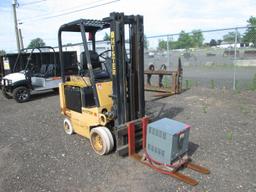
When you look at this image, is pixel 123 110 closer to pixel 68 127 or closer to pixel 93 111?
pixel 93 111

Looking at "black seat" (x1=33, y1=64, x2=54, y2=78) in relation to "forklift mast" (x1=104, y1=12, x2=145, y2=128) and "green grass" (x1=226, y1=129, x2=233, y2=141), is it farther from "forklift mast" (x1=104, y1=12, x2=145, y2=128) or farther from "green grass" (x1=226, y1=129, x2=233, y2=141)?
"green grass" (x1=226, y1=129, x2=233, y2=141)

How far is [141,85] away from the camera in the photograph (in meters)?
4.27

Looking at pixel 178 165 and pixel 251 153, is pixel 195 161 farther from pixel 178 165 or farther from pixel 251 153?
pixel 251 153

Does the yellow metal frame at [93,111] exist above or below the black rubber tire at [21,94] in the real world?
above

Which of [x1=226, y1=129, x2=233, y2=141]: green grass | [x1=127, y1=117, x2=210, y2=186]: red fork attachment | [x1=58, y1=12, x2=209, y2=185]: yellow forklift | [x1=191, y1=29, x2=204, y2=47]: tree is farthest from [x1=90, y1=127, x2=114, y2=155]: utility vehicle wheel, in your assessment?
[x1=191, y1=29, x2=204, y2=47]: tree

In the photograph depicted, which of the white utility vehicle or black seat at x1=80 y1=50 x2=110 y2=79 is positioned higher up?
black seat at x1=80 y1=50 x2=110 y2=79

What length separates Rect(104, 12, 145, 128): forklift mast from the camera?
3.90m

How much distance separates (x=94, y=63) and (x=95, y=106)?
910 millimetres

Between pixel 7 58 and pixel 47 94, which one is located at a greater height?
pixel 7 58

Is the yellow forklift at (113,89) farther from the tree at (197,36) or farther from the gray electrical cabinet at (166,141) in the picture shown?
the tree at (197,36)

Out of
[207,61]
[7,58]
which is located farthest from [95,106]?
[207,61]

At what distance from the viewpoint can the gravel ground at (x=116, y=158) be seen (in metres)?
3.37

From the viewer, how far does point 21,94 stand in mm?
9305

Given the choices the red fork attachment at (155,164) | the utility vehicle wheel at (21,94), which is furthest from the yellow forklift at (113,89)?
the utility vehicle wheel at (21,94)
